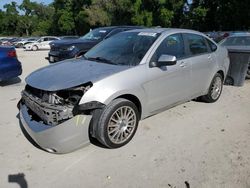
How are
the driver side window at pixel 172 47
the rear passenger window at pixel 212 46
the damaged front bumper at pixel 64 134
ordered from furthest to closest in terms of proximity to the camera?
the rear passenger window at pixel 212 46 → the driver side window at pixel 172 47 → the damaged front bumper at pixel 64 134

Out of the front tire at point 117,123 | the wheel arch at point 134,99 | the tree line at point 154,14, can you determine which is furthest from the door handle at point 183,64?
the tree line at point 154,14

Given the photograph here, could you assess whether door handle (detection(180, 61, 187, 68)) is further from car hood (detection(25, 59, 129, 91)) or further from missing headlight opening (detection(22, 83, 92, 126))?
missing headlight opening (detection(22, 83, 92, 126))

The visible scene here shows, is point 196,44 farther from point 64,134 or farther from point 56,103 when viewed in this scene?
point 64,134

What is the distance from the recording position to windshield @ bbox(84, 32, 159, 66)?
4781 millimetres

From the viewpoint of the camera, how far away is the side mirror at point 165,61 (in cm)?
460

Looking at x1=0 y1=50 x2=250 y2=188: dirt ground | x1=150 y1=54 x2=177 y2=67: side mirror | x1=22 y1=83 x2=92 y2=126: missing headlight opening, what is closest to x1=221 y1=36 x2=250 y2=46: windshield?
x1=0 y1=50 x2=250 y2=188: dirt ground

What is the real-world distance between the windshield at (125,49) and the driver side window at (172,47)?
0.54 feet

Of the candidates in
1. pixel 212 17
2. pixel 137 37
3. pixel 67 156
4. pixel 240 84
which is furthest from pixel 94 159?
pixel 212 17

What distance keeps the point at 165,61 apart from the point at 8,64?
195 inches

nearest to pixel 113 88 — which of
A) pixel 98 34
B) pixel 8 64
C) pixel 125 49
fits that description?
pixel 125 49

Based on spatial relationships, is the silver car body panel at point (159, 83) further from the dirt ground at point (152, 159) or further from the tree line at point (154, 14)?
the tree line at point (154, 14)

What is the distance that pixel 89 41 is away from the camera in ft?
37.4

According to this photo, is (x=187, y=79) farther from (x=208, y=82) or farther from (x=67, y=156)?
(x=67, y=156)

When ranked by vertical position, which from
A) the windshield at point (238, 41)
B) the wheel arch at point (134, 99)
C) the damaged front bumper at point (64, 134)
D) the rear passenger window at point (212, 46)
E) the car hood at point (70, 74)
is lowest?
the damaged front bumper at point (64, 134)
